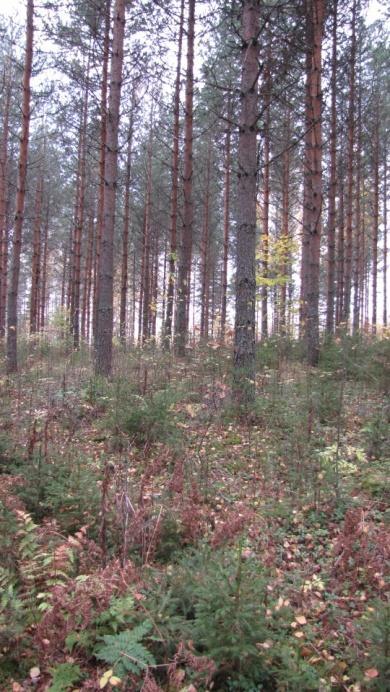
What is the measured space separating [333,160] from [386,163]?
938cm

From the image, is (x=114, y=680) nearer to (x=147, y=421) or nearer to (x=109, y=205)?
(x=147, y=421)

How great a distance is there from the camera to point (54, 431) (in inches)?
219

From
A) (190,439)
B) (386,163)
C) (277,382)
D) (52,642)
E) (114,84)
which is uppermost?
(386,163)

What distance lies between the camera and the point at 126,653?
6.75ft

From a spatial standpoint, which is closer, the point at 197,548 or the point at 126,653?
the point at 126,653

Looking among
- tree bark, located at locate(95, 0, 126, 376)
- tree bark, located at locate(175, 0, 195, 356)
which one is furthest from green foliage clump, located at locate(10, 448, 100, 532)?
tree bark, located at locate(175, 0, 195, 356)

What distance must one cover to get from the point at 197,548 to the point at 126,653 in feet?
3.96

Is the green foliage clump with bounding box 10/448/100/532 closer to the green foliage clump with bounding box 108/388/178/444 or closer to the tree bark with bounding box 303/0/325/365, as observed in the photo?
the green foliage clump with bounding box 108/388/178/444

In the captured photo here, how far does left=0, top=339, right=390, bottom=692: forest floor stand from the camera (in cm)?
212

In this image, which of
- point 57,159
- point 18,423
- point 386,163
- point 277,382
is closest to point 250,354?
point 277,382

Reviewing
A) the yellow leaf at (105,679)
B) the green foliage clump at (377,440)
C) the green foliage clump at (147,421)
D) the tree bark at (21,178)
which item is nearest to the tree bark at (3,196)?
the tree bark at (21,178)

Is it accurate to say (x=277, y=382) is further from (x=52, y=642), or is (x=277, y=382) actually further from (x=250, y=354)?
(x=52, y=642)

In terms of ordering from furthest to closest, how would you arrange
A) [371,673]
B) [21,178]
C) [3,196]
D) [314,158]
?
[3,196] < [21,178] < [314,158] < [371,673]

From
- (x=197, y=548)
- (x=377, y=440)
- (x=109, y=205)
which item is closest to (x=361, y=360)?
(x=377, y=440)
